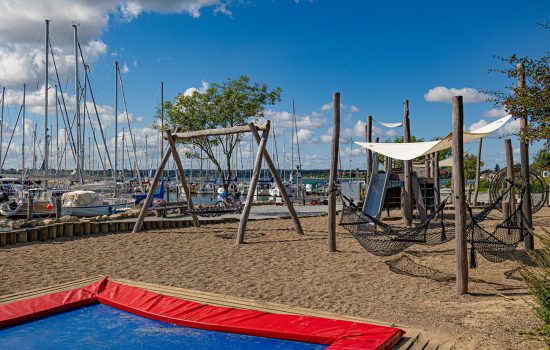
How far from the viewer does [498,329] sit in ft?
15.4

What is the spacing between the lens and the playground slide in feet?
41.8

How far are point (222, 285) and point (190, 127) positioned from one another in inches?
468

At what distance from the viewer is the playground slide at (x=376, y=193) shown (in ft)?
41.8

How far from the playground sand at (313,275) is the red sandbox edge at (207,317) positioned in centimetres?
73

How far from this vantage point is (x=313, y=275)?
7.36 meters

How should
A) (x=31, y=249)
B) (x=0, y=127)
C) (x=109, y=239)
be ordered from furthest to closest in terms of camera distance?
(x=0, y=127), (x=109, y=239), (x=31, y=249)

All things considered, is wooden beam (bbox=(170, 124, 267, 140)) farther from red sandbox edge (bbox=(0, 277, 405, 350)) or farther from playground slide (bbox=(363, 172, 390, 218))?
red sandbox edge (bbox=(0, 277, 405, 350))

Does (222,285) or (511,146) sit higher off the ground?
(511,146)

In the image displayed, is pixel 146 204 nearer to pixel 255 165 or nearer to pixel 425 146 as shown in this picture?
pixel 255 165

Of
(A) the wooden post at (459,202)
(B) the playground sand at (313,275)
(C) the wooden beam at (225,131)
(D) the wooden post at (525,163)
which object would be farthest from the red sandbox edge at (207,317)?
(C) the wooden beam at (225,131)

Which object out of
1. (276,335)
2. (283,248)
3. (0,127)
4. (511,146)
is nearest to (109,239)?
(283,248)

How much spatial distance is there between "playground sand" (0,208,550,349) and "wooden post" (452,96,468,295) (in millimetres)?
290

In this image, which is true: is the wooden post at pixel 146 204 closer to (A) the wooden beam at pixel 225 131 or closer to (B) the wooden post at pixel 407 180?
(A) the wooden beam at pixel 225 131

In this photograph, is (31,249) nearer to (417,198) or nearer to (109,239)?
(109,239)
